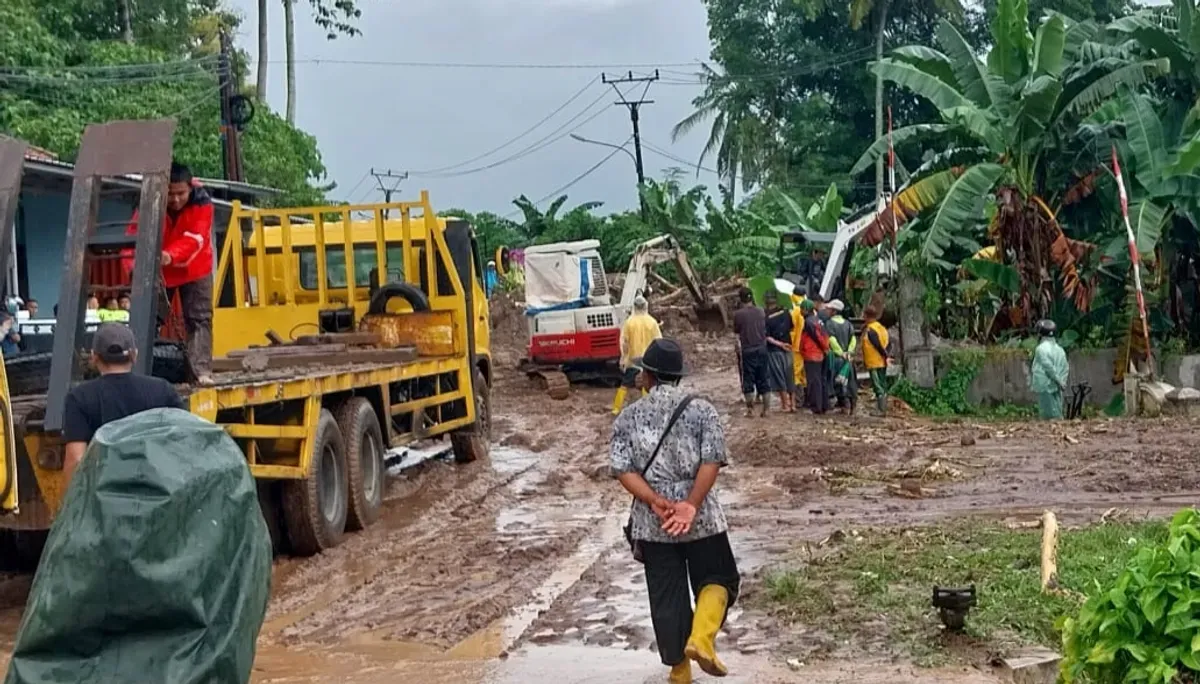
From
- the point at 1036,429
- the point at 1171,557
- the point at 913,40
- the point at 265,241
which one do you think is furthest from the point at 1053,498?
the point at 913,40

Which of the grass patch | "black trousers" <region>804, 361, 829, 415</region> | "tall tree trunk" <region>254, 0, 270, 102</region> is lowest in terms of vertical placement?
the grass patch

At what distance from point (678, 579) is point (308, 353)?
6962mm

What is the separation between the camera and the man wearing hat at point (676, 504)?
20.3ft

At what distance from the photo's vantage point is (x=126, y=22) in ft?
106

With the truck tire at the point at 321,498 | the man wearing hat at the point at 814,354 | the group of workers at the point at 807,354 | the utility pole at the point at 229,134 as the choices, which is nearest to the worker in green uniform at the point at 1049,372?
the group of workers at the point at 807,354

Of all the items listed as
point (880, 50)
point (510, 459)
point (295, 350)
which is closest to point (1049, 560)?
point (295, 350)

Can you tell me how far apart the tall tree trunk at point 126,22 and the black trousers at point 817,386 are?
774 inches

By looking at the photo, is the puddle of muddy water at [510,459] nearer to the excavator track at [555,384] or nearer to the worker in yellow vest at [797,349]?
the worker in yellow vest at [797,349]

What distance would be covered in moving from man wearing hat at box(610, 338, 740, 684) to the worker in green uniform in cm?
1104

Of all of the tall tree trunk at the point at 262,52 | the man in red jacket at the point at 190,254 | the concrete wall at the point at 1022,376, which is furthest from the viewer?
the tall tree trunk at the point at 262,52

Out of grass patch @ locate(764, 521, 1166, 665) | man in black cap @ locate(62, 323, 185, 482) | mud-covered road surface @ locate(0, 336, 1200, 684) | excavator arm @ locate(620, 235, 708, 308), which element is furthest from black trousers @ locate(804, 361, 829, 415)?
man in black cap @ locate(62, 323, 185, 482)

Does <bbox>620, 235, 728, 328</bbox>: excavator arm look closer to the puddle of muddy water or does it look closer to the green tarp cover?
the puddle of muddy water

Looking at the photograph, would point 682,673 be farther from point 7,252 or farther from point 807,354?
point 807,354

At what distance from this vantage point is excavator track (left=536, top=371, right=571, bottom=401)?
23.5 metres
